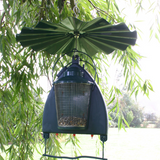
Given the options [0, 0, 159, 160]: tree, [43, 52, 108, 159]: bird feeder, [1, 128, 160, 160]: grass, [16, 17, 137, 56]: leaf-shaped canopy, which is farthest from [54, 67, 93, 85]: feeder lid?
[1, 128, 160, 160]: grass

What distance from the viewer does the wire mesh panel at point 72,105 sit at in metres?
0.82

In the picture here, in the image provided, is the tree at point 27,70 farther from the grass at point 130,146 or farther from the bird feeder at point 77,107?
the grass at point 130,146

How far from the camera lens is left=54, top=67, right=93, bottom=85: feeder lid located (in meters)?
0.81

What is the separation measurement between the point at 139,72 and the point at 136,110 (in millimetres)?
10285

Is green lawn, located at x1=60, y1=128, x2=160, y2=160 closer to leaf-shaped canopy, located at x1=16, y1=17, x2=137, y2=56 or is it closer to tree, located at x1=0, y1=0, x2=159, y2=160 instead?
tree, located at x1=0, y1=0, x2=159, y2=160

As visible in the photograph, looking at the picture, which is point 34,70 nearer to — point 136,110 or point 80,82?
point 80,82

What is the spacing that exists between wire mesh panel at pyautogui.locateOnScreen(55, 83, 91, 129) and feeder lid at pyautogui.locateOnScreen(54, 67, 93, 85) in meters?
0.02

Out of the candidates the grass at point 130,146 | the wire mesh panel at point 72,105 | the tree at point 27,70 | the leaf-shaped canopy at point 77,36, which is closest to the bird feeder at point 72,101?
the wire mesh panel at point 72,105

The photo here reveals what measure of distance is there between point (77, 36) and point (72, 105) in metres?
0.34

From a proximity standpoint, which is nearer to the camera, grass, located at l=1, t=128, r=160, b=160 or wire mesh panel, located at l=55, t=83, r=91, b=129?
wire mesh panel, located at l=55, t=83, r=91, b=129

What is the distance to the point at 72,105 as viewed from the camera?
83 centimetres

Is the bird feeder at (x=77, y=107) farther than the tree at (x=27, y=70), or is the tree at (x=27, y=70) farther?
the tree at (x=27, y=70)

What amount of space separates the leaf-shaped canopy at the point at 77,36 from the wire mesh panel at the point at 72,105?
0.23m

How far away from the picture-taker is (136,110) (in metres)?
11.2
